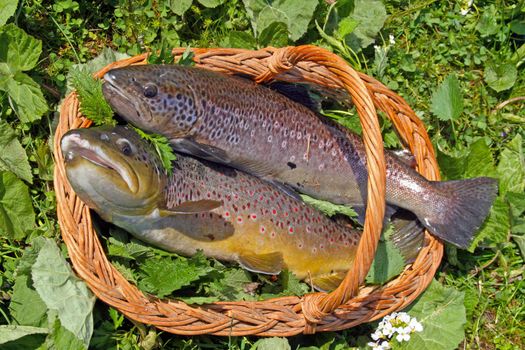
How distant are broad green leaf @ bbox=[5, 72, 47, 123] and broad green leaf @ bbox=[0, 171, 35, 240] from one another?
1.37ft

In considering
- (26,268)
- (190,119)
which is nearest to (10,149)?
(26,268)

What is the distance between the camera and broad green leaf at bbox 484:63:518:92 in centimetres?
522

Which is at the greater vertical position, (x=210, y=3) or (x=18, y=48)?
(x=210, y=3)

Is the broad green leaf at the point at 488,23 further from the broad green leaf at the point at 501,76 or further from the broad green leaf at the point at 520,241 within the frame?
the broad green leaf at the point at 520,241

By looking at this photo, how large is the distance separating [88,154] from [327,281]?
1.76 meters

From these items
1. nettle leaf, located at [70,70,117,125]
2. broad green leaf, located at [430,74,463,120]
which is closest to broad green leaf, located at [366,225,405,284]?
broad green leaf, located at [430,74,463,120]

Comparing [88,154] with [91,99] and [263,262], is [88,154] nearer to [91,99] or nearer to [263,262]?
[91,99]

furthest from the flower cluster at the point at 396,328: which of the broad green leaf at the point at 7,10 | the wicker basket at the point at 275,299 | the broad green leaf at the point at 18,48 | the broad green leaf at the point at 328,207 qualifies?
the broad green leaf at the point at 7,10

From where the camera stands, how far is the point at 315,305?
3816mm

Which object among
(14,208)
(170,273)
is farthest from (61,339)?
(14,208)

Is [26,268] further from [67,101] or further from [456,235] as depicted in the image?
[456,235]

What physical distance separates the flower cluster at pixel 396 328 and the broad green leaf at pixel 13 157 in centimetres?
250

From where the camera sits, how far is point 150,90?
3787 millimetres

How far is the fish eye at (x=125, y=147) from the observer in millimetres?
3527
